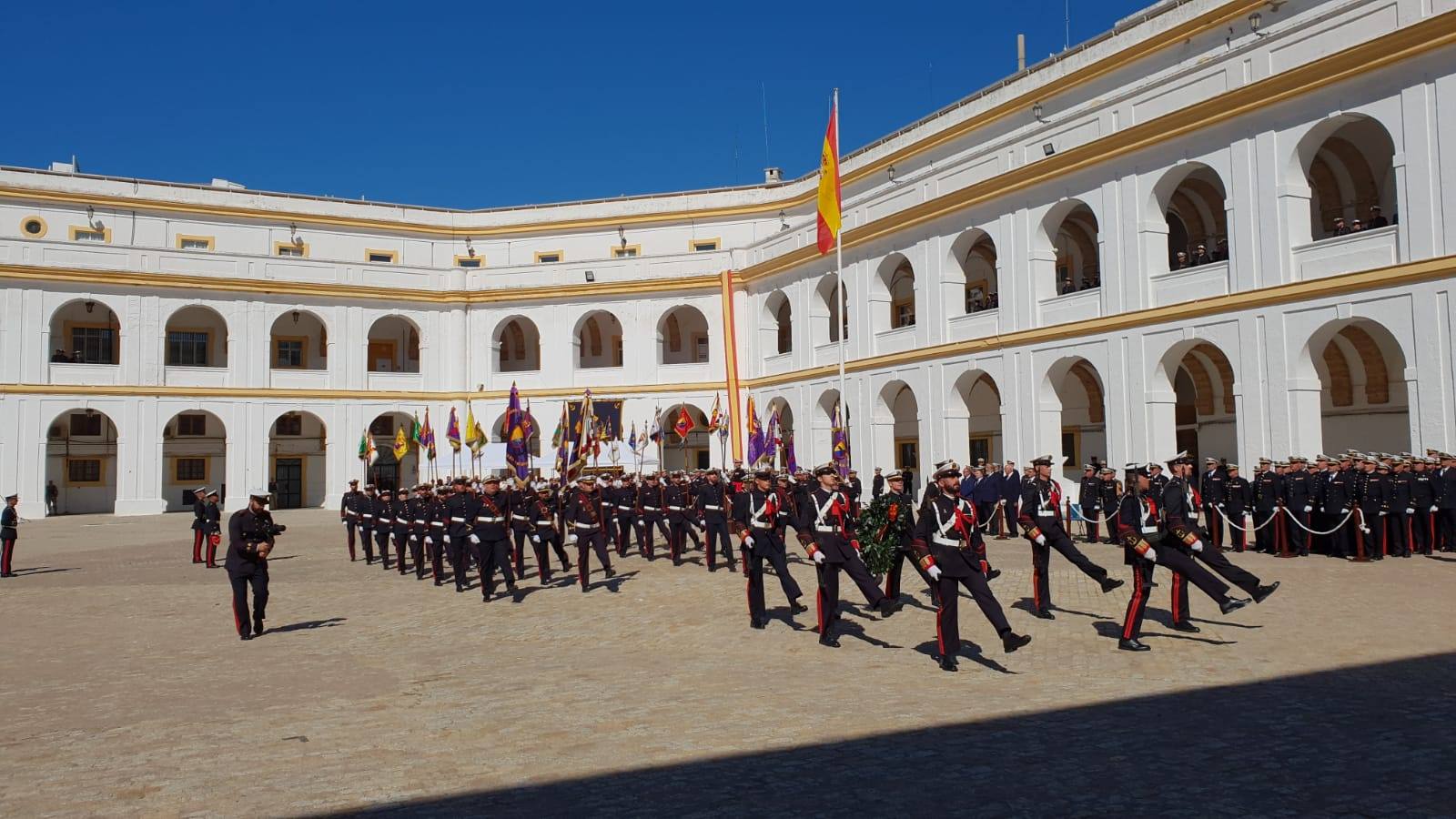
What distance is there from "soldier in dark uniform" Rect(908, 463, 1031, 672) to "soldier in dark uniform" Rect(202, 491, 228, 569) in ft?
46.7

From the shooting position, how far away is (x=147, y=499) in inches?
1444

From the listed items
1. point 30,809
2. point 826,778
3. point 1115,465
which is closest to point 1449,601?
point 826,778

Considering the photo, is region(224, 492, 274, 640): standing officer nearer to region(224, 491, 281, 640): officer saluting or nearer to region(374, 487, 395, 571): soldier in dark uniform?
region(224, 491, 281, 640): officer saluting

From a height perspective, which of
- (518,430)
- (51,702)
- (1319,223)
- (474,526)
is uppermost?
(1319,223)

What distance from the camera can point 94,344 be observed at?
3994 cm

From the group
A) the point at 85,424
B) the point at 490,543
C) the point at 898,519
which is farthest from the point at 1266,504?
the point at 85,424

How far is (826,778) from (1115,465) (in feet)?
63.5

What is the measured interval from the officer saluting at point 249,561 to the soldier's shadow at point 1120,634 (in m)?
9.42

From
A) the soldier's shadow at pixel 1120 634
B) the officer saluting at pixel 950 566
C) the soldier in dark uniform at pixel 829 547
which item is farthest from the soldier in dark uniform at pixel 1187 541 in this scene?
the soldier in dark uniform at pixel 829 547

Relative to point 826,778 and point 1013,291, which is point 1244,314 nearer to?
point 1013,291

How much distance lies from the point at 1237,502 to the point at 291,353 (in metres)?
36.8

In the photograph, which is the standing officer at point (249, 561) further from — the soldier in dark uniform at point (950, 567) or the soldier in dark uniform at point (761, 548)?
the soldier in dark uniform at point (950, 567)

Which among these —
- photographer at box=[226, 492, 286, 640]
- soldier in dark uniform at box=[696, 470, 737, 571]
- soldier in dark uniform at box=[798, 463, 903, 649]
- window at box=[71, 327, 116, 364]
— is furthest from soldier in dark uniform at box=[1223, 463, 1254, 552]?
window at box=[71, 327, 116, 364]

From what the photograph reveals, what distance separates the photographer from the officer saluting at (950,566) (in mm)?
9375
